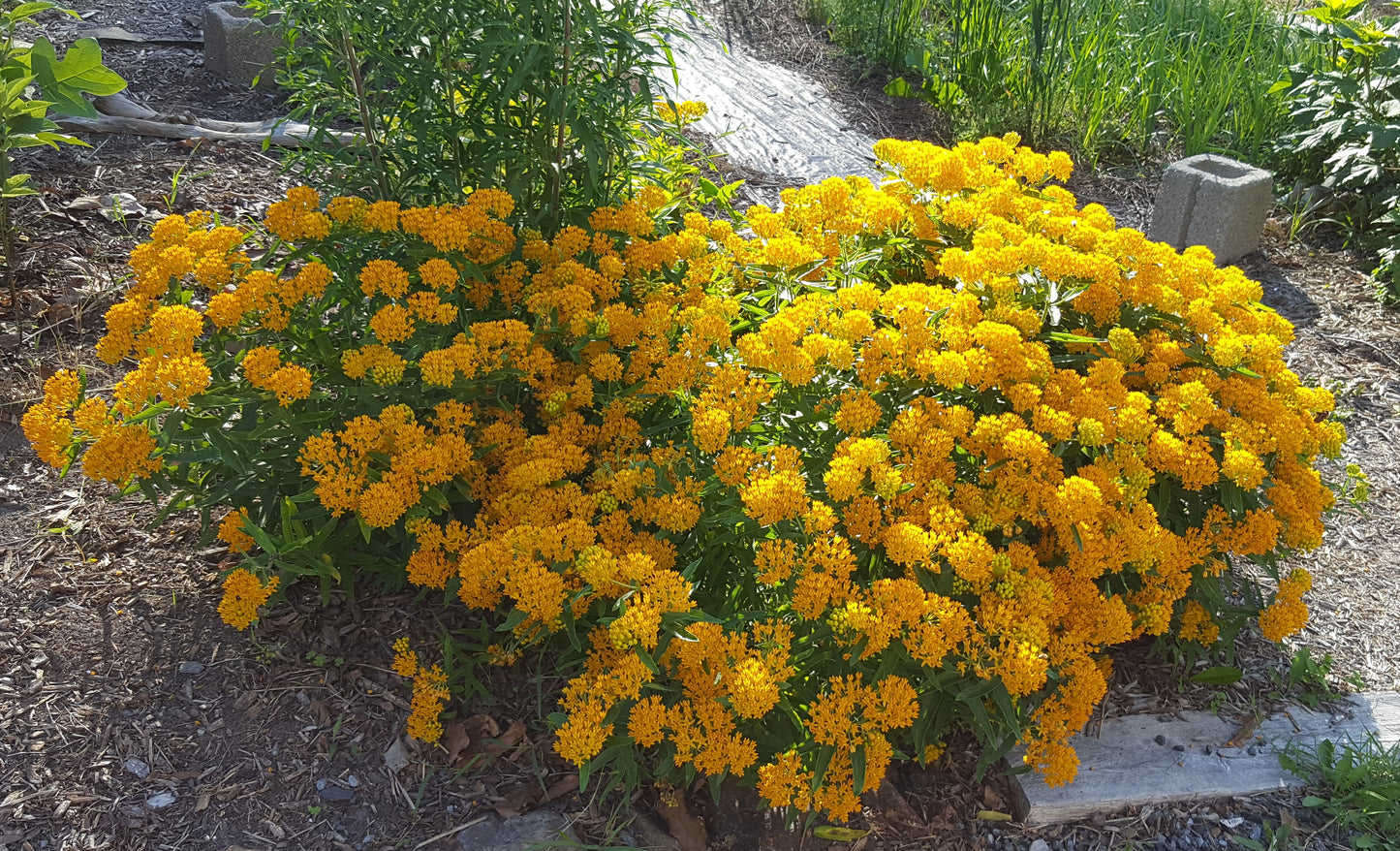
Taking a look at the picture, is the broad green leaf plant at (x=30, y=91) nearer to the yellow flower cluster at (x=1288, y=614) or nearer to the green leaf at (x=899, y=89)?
the yellow flower cluster at (x=1288, y=614)

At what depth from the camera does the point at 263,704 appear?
2273 millimetres

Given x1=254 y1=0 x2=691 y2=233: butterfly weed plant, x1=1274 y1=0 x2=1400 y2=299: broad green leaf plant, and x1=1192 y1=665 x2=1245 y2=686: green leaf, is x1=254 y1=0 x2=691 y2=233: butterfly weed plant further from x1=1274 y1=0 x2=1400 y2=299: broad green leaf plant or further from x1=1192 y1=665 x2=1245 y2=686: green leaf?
x1=1274 y1=0 x2=1400 y2=299: broad green leaf plant

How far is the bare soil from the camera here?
2.07 m

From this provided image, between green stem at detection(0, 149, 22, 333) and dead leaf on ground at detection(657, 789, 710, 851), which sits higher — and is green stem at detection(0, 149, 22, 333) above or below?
above

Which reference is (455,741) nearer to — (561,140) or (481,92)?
(561,140)

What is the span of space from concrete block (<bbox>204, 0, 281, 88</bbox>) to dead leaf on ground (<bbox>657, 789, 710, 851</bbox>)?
4.32m

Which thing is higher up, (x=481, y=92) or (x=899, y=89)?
(x=481, y=92)

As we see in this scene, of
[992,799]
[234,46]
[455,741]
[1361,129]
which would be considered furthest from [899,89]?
[455,741]

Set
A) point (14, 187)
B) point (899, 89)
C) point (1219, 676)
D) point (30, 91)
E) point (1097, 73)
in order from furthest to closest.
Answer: point (899, 89) → point (1097, 73) → point (30, 91) → point (14, 187) → point (1219, 676)

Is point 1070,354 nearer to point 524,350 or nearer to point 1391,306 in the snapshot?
point 524,350

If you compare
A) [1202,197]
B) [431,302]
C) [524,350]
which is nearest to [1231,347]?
[524,350]

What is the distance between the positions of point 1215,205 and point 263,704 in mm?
4317

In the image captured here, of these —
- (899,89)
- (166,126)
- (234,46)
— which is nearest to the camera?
(166,126)

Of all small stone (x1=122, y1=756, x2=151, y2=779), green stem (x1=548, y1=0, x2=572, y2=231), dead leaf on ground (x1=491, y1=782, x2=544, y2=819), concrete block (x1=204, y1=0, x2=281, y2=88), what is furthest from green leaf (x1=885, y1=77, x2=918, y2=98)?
small stone (x1=122, y1=756, x2=151, y2=779)
